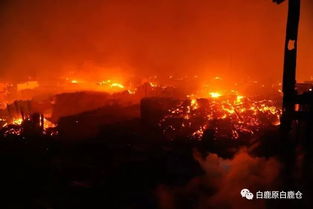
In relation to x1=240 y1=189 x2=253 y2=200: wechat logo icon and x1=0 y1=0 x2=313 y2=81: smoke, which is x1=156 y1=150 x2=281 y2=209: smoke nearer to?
x1=240 y1=189 x2=253 y2=200: wechat logo icon

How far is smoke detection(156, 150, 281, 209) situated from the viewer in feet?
22.8

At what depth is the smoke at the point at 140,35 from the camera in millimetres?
27078

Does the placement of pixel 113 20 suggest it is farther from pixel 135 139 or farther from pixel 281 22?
pixel 135 139

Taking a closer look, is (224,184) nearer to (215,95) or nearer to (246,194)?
(246,194)

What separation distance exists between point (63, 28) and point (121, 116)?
70.6 feet

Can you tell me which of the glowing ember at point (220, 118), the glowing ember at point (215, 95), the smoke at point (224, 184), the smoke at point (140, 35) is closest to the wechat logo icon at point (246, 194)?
the smoke at point (224, 184)

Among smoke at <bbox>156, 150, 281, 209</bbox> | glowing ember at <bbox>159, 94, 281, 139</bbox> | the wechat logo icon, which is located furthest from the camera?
glowing ember at <bbox>159, 94, 281, 139</bbox>

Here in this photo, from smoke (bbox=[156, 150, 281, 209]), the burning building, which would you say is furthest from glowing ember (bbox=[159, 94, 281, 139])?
smoke (bbox=[156, 150, 281, 209])

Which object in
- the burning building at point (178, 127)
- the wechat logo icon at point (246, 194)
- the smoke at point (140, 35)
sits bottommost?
the wechat logo icon at point (246, 194)

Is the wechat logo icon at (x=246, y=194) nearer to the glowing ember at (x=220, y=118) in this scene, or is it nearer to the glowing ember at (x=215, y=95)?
the glowing ember at (x=220, y=118)

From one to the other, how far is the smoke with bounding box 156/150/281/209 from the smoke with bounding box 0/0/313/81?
1773 cm

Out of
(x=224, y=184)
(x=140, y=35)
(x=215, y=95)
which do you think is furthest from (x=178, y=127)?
(x=140, y=35)

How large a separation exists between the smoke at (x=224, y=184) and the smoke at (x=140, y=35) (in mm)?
17725

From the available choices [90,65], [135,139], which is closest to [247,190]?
[135,139]
